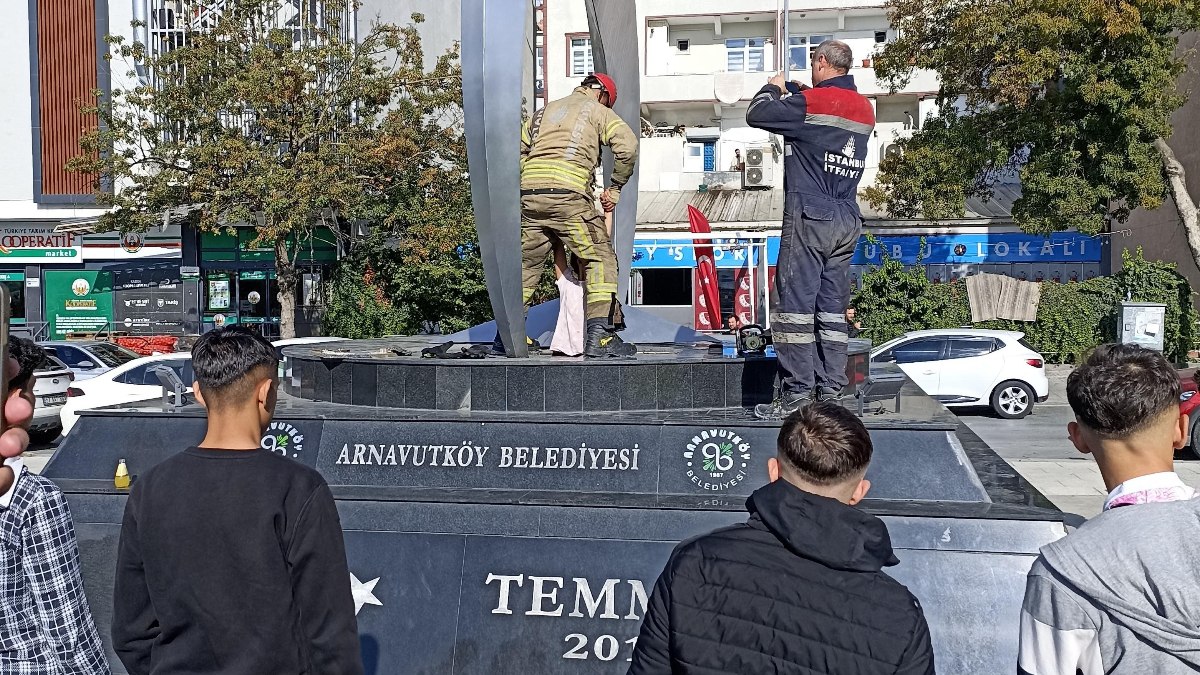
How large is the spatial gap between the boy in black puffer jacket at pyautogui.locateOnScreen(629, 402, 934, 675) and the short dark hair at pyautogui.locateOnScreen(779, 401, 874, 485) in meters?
0.07

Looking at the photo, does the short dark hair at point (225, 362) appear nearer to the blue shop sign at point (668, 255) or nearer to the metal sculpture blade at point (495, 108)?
the metal sculpture blade at point (495, 108)

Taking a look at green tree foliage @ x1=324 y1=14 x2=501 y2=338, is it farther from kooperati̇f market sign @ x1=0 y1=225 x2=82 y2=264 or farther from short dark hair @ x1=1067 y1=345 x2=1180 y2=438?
short dark hair @ x1=1067 y1=345 x2=1180 y2=438

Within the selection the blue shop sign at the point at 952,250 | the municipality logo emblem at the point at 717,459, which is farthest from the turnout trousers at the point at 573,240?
the blue shop sign at the point at 952,250

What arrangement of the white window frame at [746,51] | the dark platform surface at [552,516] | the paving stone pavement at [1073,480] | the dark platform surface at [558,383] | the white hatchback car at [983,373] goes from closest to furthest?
1. the dark platform surface at [552,516]
2. the dark platform surface at [558,383]
3. the paving stone pavement at [1073,480]
4. the white hatchback car at [983,373]
5. the white window frame at [746,51]

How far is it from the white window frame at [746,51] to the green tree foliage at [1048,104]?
806 cm

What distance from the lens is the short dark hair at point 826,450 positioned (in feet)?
7.61

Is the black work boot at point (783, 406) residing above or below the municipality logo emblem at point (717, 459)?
above

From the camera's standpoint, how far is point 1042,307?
2173cm

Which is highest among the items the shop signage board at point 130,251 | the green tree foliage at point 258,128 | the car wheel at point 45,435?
the green tree foliage at point 258,128

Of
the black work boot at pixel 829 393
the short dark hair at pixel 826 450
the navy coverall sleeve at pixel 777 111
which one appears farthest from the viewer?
the black work boot at pixel 829 393

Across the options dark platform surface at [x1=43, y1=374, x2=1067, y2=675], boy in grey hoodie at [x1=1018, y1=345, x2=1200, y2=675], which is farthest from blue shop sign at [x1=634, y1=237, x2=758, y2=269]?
boy in grey hoodie at [x1=1018, y1=345, x2=1200, y2=675]

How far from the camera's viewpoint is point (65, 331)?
2745 centimetres

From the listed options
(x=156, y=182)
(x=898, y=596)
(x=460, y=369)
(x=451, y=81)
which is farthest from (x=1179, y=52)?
(x=898, y=596)

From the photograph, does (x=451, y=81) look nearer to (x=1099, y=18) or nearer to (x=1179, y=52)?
(x=1099, y=18)
